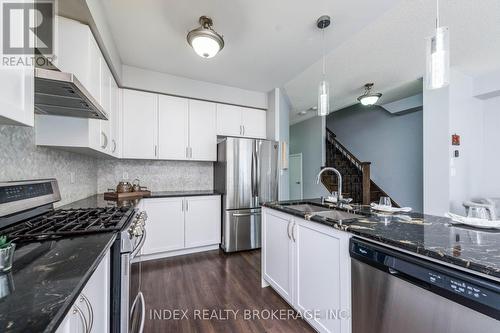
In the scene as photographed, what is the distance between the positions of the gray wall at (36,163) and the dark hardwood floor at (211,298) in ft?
3.26

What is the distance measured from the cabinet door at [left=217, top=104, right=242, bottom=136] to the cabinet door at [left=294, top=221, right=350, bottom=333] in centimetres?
224

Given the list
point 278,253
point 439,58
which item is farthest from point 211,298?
point 439,58

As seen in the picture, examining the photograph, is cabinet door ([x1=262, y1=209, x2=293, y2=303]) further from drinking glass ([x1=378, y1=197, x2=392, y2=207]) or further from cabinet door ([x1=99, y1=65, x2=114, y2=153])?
cabinet door ([x1=99, y1=65, x2=114, y2=153])

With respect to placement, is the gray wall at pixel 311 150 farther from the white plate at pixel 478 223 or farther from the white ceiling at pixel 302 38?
the white plate at pixel 478 223

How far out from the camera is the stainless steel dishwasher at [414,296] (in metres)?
0.73

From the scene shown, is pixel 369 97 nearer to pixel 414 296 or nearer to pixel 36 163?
pixel 414 296

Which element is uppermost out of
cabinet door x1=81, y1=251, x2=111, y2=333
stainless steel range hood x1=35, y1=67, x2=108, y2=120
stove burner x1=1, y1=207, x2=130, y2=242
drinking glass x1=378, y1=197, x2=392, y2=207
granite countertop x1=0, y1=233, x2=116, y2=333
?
stainless steel range hood x1=35, y1=67, x2=108, y2=120

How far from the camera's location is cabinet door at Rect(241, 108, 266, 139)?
3623 mm

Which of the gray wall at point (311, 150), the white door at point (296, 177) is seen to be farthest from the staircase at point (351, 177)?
the white door at point (296, 177)

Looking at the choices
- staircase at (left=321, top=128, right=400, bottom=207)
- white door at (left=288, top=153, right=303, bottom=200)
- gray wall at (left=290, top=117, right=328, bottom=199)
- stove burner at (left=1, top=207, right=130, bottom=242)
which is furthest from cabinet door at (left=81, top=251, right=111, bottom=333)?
white door at (left=288, top=153, right=303, bottom=200)

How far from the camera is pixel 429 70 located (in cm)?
128

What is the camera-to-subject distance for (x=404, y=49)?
2.47 meters

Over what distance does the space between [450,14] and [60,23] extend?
11.0 feet

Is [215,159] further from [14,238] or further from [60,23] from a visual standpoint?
[14,238]
